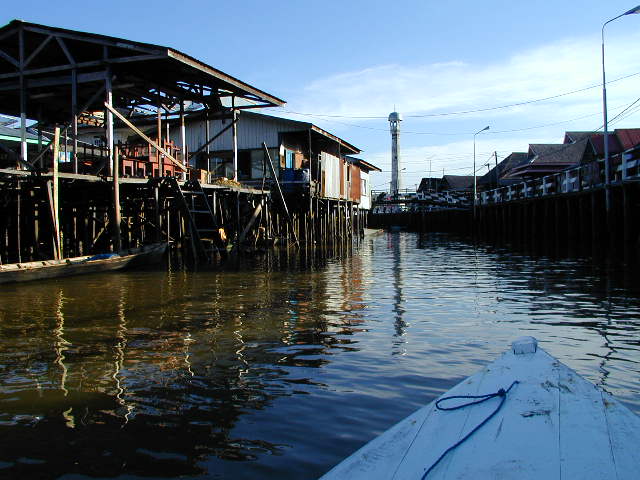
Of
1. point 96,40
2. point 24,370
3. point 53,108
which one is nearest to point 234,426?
point 24,370

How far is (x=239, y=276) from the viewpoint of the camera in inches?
596

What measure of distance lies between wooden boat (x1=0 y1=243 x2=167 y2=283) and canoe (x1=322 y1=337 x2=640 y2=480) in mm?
12162

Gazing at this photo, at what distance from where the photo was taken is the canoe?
8.36ft

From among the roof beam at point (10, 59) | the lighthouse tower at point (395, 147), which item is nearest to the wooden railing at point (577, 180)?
the roof beam at point (10, 59)

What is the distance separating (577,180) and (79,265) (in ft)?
76.9

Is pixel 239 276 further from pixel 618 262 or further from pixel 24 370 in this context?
pixel 618 262

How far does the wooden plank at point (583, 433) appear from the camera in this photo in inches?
98.0

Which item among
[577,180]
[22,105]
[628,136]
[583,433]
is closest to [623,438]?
[583,433]

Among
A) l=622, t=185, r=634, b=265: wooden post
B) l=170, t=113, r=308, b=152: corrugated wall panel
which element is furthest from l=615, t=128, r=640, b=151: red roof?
l=170, t=113, r=308, b=152: corrugated wall panel

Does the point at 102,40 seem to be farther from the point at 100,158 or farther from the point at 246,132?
the point at 246,132

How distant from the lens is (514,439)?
9.35 feet

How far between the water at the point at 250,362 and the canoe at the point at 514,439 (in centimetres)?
92

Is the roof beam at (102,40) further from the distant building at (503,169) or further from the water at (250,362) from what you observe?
the distant building at (503,169)

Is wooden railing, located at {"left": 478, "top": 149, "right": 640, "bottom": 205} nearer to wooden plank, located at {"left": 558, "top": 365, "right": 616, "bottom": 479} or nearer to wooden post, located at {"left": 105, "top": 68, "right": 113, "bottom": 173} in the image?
wooden post, located at {"left": 105, "top": 68, "right": 113, "bottom": 173}
